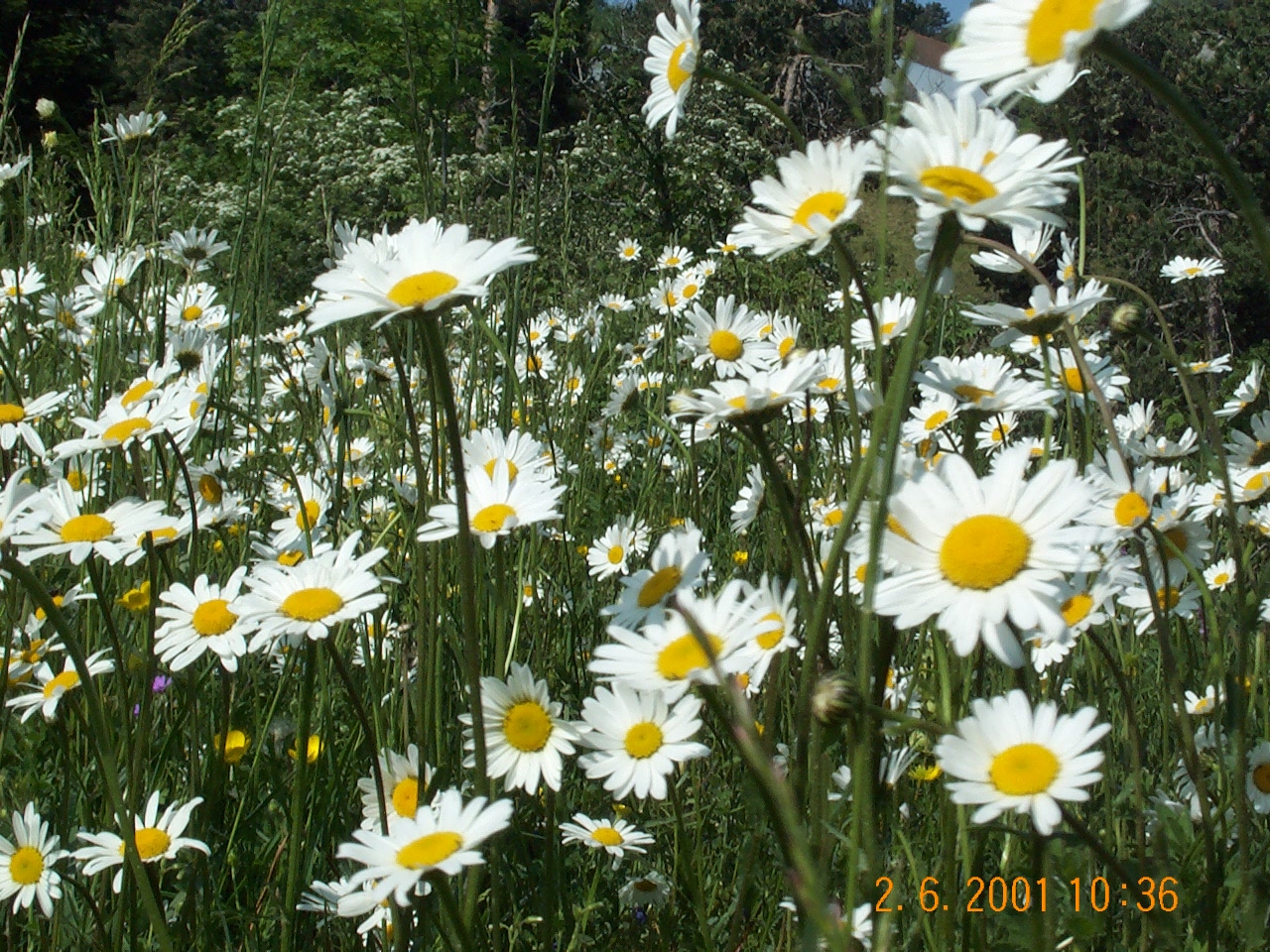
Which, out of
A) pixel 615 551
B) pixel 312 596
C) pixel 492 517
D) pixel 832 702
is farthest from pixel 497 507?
pixel 615 551

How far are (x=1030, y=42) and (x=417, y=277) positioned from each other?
47 centimetres

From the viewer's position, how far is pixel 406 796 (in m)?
1.05

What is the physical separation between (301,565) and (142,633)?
1.79 ft

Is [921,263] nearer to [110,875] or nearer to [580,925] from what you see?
[580,925]

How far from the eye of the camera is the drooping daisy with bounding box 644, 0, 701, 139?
1017 mm


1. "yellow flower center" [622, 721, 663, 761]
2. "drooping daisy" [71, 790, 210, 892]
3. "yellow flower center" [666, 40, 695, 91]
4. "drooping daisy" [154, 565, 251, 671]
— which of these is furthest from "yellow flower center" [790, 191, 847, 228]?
"drooping daisy" [71, 790, 210, 892]

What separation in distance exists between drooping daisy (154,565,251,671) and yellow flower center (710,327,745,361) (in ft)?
3.49

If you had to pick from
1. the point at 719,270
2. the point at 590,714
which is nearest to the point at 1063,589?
the point at 590,714

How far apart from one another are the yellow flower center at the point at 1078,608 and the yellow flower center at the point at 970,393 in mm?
235

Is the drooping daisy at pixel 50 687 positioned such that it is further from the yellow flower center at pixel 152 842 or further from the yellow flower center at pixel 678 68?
the yellow flower center at pixel 678 68

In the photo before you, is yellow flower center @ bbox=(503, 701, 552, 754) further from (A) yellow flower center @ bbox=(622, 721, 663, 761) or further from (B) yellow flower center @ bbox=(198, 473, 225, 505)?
(B) yellow flower center @ bbox=(198, 473, 225, 505)

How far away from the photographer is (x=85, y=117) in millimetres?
14375
